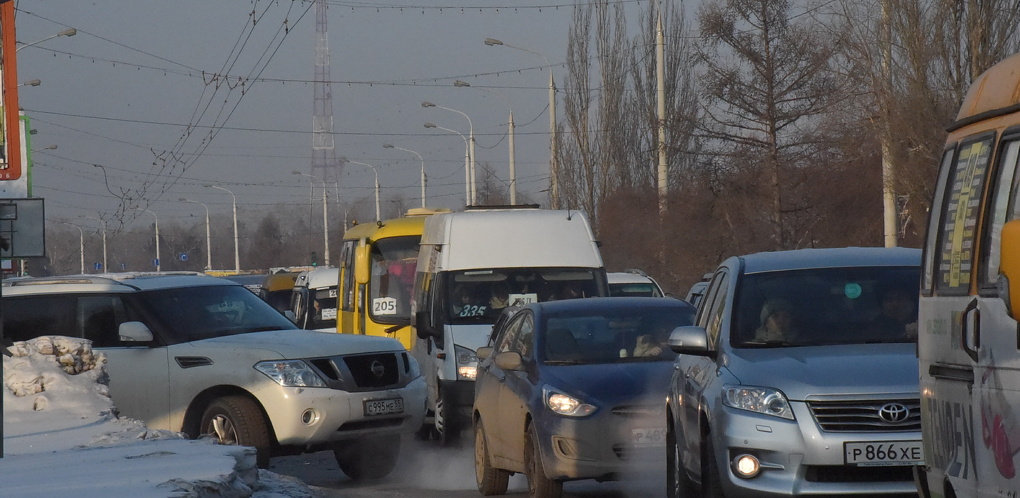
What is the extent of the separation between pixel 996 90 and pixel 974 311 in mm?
820

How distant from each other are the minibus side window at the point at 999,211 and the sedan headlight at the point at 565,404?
185 inches

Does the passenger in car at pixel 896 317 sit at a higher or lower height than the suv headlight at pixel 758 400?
higher

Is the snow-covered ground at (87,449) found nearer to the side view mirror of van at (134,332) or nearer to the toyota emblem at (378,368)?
the side view mirror of van at (134,332)

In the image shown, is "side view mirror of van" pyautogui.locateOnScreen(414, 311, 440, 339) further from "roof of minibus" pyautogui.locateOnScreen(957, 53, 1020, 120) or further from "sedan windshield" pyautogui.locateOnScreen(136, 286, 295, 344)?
"roof of minibus" pyautogui.locateOnScreen(957, 53, 1020, 120)

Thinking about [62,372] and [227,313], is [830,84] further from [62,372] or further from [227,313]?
[62,372]

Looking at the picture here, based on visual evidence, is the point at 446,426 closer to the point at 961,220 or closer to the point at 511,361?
the point at 511,361

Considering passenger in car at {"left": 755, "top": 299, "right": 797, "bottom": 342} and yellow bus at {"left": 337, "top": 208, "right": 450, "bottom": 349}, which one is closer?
passenger in car at {"left": 755, "top": 299, "right": 797, "bottom": 342}

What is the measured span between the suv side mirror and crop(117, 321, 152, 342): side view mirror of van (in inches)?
225

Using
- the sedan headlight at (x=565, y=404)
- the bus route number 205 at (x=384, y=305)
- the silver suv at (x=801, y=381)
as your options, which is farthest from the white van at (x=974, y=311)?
the bus route number 205 at (x=384, y=305)

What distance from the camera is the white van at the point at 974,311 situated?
14.5ft

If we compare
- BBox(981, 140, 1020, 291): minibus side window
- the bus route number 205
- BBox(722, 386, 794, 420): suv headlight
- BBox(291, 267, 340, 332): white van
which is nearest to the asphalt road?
BBox(722, 386, 794, 420): suv headlight

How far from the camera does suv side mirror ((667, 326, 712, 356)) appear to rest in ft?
24.3

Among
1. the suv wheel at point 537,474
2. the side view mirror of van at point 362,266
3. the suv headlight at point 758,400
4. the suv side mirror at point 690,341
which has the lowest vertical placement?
the suv wheel at point 537,474

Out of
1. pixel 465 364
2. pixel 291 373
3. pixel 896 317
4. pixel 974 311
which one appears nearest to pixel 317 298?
pixel 465 364
